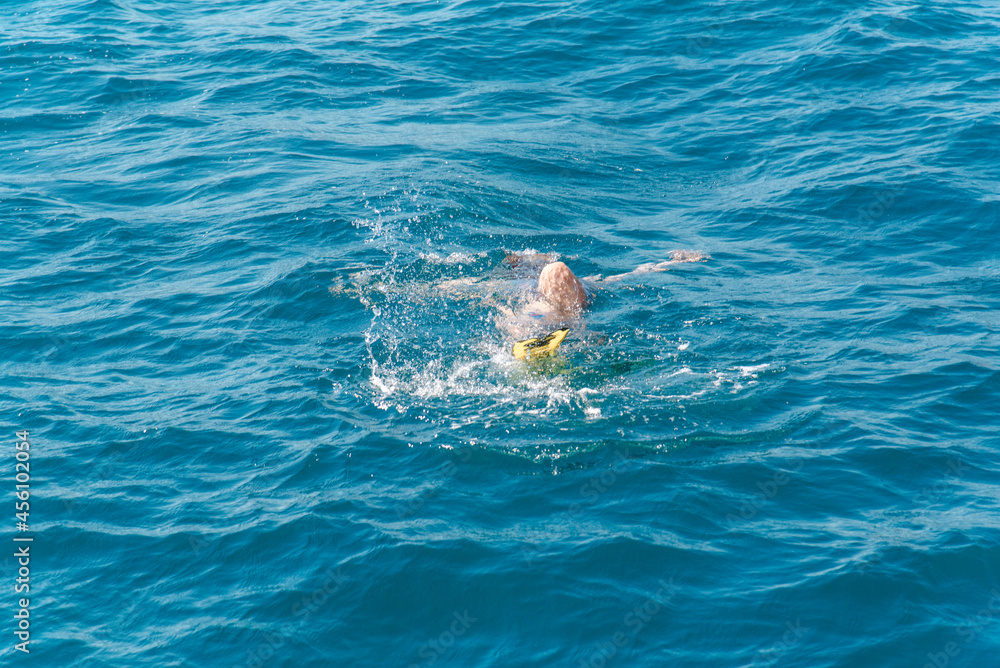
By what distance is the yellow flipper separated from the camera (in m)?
8.92

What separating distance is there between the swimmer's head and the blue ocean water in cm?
29

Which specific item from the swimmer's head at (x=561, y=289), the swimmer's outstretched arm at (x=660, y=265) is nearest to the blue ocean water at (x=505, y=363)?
the swimmer's outstretched arm at (x=660, y=265)

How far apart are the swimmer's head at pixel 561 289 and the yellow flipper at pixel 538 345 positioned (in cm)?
111

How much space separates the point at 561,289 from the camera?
10070mm

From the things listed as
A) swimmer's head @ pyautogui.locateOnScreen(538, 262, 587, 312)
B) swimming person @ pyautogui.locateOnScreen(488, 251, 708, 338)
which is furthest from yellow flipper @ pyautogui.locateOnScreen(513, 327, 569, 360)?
swimmer's head @ pyautogui.locateOnScreen(538, 262, 587, 312)

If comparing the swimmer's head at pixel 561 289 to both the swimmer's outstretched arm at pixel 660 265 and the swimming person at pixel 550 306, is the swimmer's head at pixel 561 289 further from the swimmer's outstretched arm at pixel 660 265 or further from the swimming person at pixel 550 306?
the swimmer's outstretched arm at pixel 660 265

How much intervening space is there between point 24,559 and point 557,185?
995cm

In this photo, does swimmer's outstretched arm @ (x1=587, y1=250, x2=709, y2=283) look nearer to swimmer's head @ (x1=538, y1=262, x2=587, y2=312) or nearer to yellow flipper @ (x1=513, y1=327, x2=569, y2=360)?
swimmer's head @ (x1=538, y1=262, x2=587, y2=312)

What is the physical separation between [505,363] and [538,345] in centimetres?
45

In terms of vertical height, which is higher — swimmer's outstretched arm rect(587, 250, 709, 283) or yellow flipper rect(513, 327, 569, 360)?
yellow flipper rect(513, 327, 569, 360)

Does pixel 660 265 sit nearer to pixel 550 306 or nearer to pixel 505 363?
pixel 550 306

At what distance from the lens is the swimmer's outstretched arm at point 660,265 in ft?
37.4

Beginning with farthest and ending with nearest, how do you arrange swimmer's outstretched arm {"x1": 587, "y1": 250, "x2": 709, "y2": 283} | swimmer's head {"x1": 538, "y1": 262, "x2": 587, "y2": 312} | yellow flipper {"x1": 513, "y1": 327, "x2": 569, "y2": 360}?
swimmer's outstretched arm {"x1": 587, "y1": 250, "x2": 709, "y2": 283} < swimmer's head {"x1": 538, "y1": 262, "x2": 587, "y2": 312} < yellow flipper {"x1": 513, "y1": 327, "x2": 569, "y2": 360}

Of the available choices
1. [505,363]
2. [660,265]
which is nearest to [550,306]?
[505,363]
